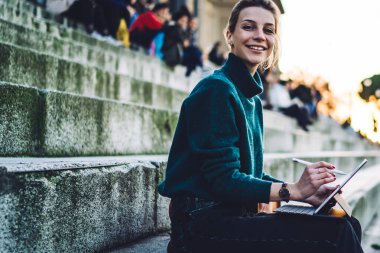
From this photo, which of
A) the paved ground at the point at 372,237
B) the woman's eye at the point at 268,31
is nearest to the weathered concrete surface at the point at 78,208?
the woman's eye at the point at 268,31

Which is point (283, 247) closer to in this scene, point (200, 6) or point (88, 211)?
point (88, 211)

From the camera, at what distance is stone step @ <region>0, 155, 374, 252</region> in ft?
5.70

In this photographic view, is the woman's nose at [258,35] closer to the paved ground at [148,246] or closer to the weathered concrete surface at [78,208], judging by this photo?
the weathered concrete surface at [78,208]

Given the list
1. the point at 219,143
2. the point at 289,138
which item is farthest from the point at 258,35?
the point at 289,138

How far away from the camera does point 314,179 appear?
1.82 metres

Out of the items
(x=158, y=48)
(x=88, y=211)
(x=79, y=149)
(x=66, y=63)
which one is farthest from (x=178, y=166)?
(x=158, y=48)

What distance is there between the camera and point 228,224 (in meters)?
1.88

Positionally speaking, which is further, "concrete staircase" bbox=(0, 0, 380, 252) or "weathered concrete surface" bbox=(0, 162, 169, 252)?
"concrete staircase" bbox=(0, 0, 380, 252)

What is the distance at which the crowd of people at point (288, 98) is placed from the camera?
35.1 ft

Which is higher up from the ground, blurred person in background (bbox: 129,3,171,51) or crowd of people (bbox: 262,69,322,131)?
blurred person in background (bbox: 129,3,171,51)

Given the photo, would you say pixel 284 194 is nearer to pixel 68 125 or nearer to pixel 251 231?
pixel 251 231

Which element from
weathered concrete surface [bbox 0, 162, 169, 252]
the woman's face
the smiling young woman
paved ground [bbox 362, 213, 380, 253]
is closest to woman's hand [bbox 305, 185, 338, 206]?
the smiling young woman

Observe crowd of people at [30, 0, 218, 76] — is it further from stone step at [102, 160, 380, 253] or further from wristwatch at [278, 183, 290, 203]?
wristwatch at [278, 183, 290, 203]

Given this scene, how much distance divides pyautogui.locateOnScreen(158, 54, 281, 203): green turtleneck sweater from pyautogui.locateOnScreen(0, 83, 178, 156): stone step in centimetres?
81
